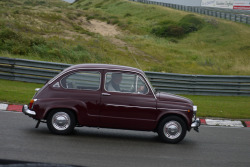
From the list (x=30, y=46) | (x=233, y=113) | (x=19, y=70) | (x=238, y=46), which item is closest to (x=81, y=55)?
(x=30, y=46)

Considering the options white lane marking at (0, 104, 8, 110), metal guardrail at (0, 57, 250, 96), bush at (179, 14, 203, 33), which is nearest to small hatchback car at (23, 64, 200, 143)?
white lane marking at (0, 104, 8, 110)

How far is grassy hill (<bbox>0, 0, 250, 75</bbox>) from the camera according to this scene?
2691cm

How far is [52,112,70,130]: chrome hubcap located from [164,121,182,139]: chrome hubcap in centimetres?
211

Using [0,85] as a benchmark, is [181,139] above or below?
below

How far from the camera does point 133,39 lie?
49.0 m

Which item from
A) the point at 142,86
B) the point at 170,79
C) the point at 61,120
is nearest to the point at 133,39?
the point at 170,79

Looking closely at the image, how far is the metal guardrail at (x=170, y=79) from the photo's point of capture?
1662 centimetres

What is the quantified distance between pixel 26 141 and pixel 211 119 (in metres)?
6.50

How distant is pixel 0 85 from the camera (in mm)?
15078

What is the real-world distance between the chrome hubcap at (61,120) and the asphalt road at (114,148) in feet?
0.77

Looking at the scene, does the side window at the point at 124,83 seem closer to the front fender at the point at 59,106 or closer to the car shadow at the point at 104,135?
the front fender at the point at 59,106

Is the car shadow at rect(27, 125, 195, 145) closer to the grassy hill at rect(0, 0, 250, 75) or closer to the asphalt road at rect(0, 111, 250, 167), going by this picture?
the asphalt road at rect(0, 111, 250, 167)

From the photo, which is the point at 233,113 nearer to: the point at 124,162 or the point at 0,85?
the point at 124,162

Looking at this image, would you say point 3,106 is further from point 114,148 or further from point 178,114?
point 178,114
